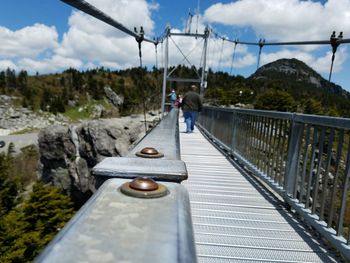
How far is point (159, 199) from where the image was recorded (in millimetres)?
1034

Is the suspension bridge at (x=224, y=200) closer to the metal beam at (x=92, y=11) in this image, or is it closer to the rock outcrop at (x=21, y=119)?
the metal beam at (x=92, y=11)

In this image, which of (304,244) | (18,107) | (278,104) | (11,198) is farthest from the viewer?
(18,107)

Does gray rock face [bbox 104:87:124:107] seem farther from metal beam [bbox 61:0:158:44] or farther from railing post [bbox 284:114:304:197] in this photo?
railing post [bbox 284:114:304:197]

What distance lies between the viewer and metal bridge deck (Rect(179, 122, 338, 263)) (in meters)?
2.97

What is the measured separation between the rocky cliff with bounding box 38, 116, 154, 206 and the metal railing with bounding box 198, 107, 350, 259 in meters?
17.6

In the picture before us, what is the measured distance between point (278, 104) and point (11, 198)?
35564mm

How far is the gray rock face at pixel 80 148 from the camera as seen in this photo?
83.4ft

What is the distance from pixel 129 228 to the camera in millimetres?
823

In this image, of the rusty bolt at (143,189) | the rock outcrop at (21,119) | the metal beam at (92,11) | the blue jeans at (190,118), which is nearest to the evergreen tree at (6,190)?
the blue jeans at (190,118)

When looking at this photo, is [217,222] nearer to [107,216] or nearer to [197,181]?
[197,181]

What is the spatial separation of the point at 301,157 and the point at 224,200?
134cm

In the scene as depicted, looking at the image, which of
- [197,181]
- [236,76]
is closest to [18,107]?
[236,76]

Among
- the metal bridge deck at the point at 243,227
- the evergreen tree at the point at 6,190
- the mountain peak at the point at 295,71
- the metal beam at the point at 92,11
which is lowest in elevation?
the evergreen tree at the point at 6,190

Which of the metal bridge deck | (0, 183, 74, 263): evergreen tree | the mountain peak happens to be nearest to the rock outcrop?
(0, 183, 74, 263): evergreen tree
